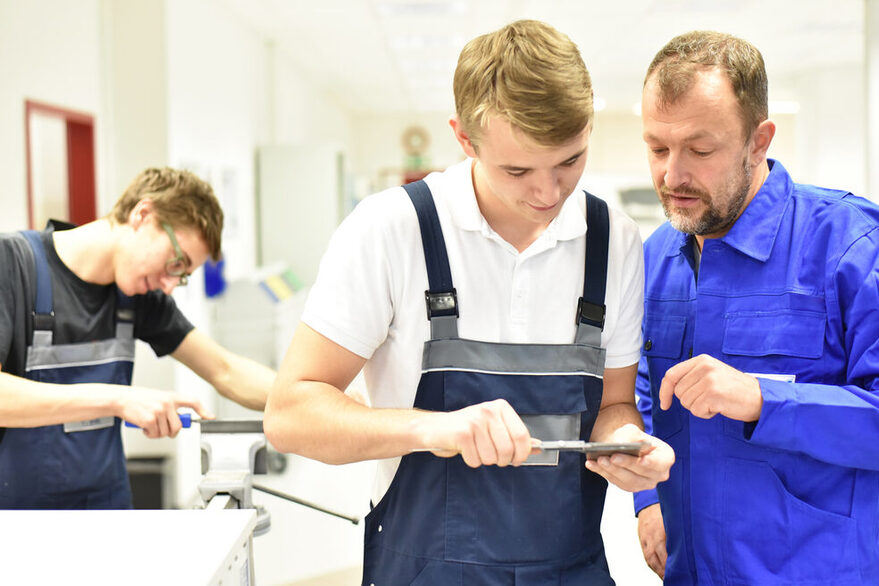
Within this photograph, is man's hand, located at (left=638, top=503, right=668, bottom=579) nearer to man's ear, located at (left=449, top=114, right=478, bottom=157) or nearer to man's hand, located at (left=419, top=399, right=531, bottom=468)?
man's hand, located at (left=419, top=399, right=531, bottom=468)

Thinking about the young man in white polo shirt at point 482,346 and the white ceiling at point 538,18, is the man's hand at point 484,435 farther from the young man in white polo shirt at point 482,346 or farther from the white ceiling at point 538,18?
the white ceiling at point 538,18

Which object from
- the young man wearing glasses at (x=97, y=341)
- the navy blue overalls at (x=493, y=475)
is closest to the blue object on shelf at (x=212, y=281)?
the young man wearing glasses at (x=97, y=341)

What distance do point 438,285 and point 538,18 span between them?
5801 millimetres

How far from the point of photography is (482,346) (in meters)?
1.27

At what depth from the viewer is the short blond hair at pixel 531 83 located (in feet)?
3.62

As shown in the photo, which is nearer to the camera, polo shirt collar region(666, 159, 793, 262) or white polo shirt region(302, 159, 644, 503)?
white polo shirt region(302, 159, 644, 503)

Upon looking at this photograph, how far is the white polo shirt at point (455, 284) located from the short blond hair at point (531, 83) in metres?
0.20

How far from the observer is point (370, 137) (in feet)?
44.2

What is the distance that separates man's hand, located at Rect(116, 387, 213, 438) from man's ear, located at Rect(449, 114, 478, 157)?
0.95 meters

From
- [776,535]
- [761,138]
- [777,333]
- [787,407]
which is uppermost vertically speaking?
[761,138]

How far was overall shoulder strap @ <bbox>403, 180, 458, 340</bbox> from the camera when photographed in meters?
1.24

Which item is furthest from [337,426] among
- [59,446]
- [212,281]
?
[212,281]

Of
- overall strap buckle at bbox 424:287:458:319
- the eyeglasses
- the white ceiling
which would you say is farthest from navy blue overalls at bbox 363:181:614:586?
the white ceiling

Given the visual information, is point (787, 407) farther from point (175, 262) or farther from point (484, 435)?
point (175, 262)
